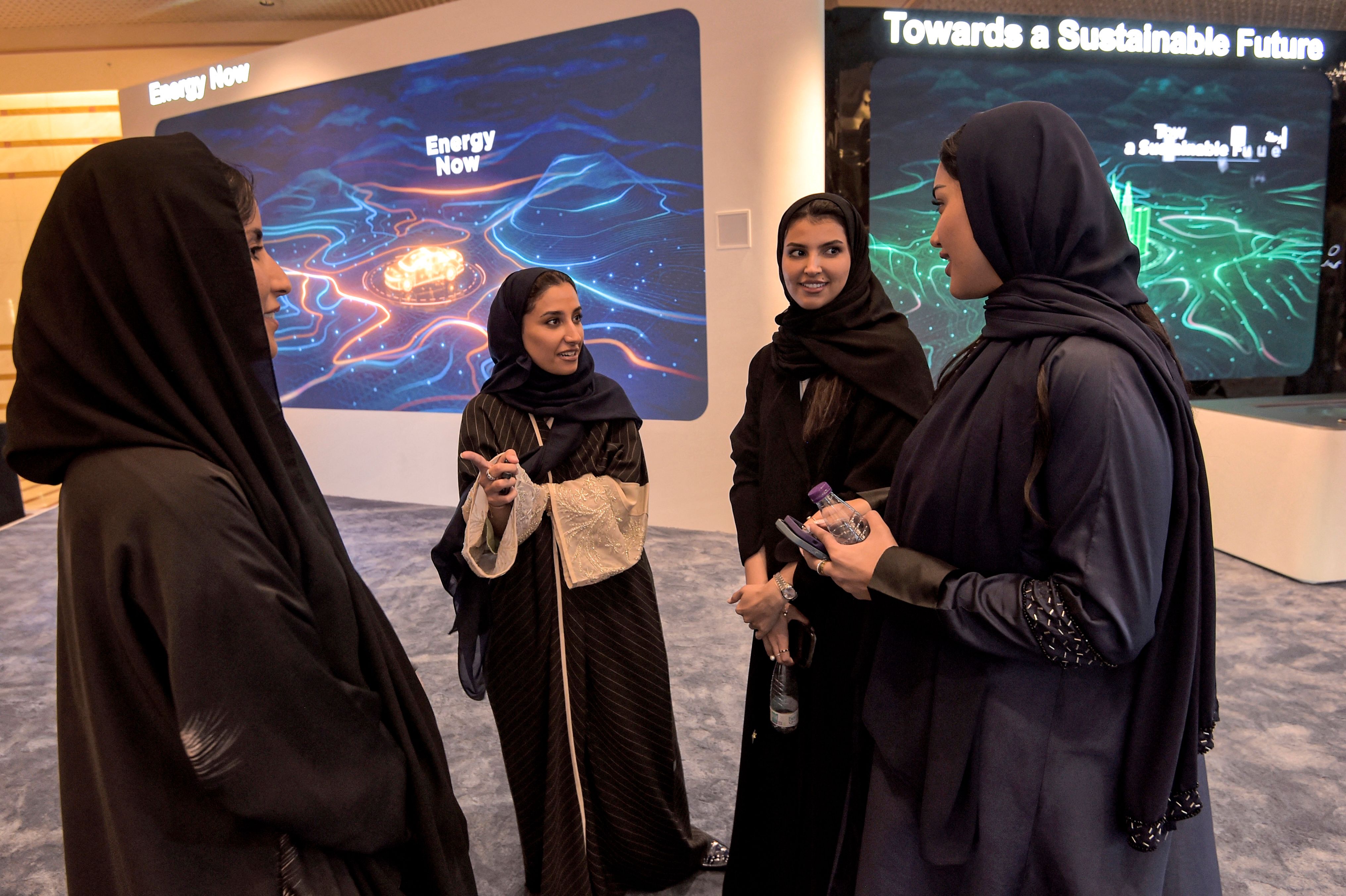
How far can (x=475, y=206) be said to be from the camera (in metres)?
5.39

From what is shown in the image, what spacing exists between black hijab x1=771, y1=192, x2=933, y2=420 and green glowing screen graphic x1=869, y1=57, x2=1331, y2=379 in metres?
3.23

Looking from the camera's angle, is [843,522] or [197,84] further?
[197,84]

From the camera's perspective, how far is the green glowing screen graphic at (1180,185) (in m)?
4.71

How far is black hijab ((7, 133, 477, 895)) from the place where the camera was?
87 cm

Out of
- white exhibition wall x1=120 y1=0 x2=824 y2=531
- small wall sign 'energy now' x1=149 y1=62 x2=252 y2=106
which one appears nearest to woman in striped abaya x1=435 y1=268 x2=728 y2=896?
white exhibition wall x1=120 y1=0 x2=824 y2=531

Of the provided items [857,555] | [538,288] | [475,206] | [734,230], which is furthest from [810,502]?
[475,206]

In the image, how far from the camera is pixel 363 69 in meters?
5.55

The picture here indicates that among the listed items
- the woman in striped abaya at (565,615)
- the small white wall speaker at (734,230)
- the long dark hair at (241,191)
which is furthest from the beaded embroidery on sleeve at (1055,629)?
the small white wall speaker at (734,230)

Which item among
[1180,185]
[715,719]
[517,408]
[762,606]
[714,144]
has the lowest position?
Answer: [715,719]

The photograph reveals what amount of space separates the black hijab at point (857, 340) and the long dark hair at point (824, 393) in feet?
0.04

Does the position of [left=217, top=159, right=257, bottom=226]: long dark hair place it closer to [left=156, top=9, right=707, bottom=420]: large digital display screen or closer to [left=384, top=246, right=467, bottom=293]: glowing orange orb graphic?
[left=156, top=9, right=707, bottom=420]: large digital display screen

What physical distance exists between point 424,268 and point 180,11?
4.38 m

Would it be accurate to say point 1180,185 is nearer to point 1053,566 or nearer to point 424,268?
point 424,268

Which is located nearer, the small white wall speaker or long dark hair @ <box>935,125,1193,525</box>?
long dark hair @ <box>935,125,1193,525</box>
